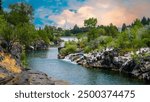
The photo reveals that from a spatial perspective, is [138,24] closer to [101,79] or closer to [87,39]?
[87,39]

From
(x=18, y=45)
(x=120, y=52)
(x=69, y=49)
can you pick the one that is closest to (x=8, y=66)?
(x=18, y=45)

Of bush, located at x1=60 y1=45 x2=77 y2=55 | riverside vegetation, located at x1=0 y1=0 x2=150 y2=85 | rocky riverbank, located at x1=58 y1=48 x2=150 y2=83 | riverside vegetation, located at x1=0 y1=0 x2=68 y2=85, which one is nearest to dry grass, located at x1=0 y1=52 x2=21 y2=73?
riverside vegetation, located at x1=0 y1=0 x2=68 y2=85

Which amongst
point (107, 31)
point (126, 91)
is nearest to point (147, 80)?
point (126, 91)

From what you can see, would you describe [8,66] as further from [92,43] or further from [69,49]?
[69,49]

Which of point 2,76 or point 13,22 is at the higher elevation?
point 13,22

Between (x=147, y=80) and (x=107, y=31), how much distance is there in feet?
34.9

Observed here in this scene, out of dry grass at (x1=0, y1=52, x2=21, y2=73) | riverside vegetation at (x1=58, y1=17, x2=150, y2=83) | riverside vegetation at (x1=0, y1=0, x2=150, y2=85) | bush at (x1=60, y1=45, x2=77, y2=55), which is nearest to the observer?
dry grass at (x1=0, y1=52, x2=21, y2=73)

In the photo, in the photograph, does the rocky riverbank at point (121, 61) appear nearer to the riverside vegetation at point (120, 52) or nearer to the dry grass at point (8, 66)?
the riverside vegetation at point (120, 52)

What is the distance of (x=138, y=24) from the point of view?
18953mm

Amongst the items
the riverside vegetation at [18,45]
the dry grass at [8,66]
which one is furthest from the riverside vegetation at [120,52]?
the dry grass at [8,66]

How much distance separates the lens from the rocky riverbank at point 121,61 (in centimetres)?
1378

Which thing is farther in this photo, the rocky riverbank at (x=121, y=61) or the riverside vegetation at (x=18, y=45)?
the rocky riverbank at (x=121, y=61)

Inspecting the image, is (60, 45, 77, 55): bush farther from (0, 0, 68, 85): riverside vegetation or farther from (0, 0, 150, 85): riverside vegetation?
(0, 0, 68, 85): riverside vegetation

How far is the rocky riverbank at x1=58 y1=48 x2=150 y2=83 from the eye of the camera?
13.8 m
